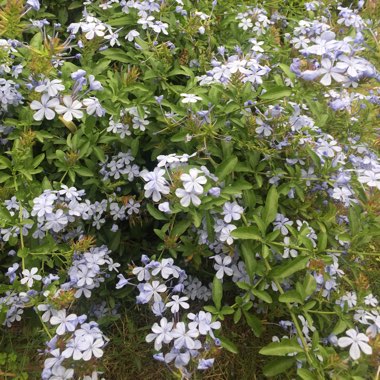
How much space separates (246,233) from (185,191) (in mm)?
309

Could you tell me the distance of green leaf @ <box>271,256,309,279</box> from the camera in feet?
5.79

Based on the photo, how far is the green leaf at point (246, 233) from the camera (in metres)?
1.80

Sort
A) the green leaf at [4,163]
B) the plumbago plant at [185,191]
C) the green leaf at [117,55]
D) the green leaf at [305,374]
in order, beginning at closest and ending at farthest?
the green leaf at [305,374], the plumbago plant at [185,191], the green leaf at [4,163], the green leaf at [117,55]

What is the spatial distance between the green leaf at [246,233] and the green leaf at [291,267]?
0.13 m

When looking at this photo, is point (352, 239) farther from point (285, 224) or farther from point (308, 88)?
point (308, 88)

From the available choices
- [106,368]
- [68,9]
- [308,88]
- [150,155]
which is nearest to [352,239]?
[308,88]

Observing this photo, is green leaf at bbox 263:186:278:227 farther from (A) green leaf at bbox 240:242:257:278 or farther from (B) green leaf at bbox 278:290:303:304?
(B) green leaf at bbox 278:290:303:304

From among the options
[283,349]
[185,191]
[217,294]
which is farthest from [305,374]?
[185,191]

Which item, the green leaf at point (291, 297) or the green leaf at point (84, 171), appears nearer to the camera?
the green leaf at point (291, 297)

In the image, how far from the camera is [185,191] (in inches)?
66.3

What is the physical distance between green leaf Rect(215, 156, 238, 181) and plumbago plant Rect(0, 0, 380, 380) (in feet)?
0.04

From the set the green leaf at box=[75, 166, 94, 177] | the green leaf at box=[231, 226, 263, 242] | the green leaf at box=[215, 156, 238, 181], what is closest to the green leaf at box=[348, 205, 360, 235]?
the green leaf at box=[231, 226, 263, 242]

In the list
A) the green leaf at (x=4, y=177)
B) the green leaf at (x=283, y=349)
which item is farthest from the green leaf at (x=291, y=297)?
the green leaf at (x=4, y=177)

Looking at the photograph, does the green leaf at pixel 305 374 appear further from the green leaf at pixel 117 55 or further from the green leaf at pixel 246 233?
the green leaf at pixel 117 55
